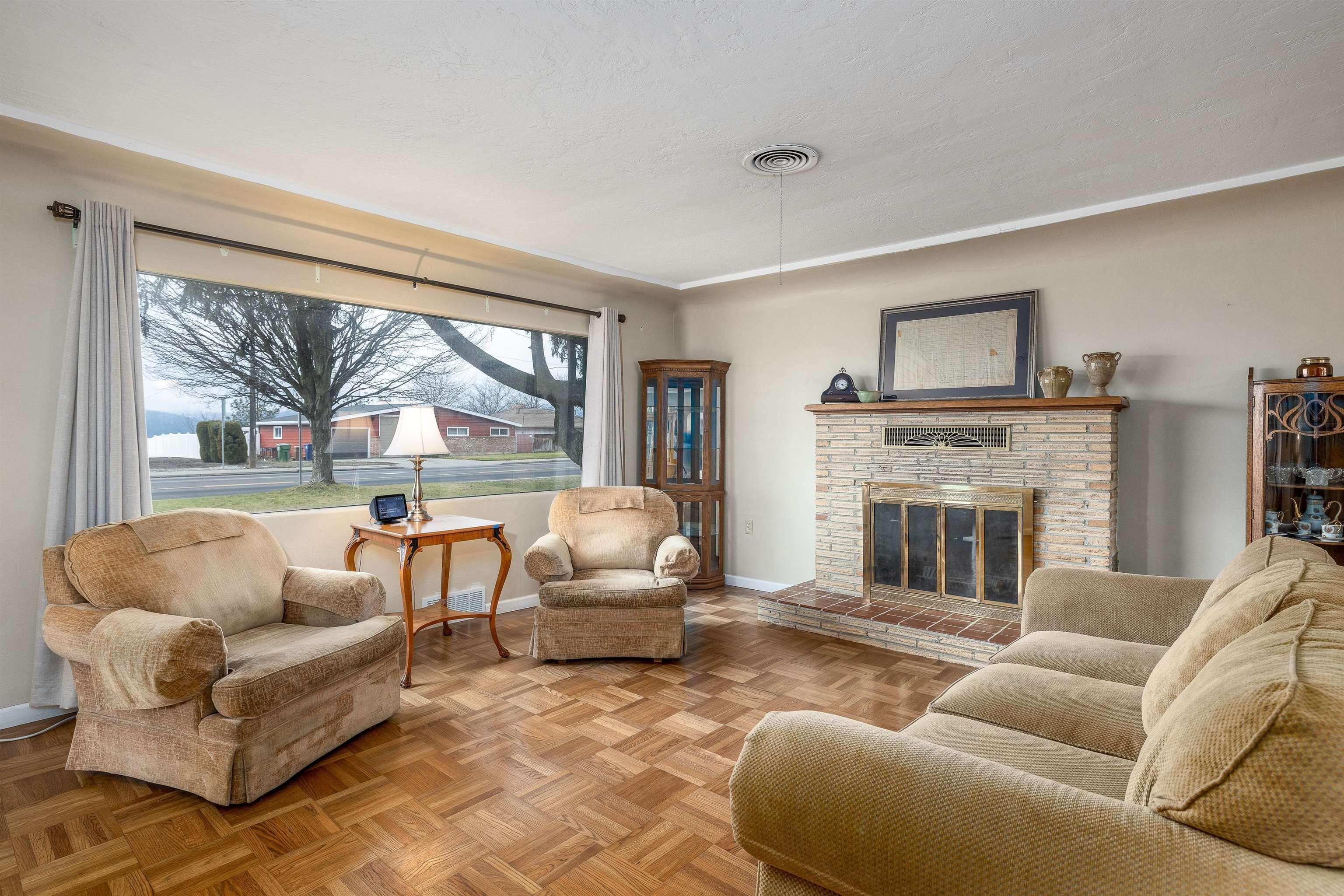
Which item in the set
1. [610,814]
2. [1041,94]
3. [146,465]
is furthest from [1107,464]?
[146,465]

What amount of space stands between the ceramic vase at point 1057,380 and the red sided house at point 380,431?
329cm

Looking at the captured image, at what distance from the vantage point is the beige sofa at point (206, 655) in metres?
2.14

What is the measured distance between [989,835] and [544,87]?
7.73 feet

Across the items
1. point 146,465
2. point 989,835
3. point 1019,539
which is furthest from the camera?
point 1019,539

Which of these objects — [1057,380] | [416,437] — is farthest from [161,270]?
[1057,380]

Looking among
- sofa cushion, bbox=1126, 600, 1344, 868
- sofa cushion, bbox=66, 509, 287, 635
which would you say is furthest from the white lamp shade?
sofa cushion, bbox=1126, 600, 1344, 868

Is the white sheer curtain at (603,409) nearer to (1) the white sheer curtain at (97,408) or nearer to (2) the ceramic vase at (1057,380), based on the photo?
(1) the white sheer curtain at (97,408)

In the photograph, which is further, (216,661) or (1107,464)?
(1107,464)

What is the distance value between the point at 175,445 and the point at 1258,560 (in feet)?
13.9

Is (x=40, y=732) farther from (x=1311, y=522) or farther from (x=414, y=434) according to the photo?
(x=1311, y=522)

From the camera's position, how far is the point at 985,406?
3.95 m

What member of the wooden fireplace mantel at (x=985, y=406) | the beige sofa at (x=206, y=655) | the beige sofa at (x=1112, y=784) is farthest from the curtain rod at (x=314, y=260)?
the beige sofa at (x=1112, y=784)

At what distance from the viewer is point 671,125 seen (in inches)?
101

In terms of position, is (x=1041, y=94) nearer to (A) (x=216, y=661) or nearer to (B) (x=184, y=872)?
(A) (x=216, y=661)
